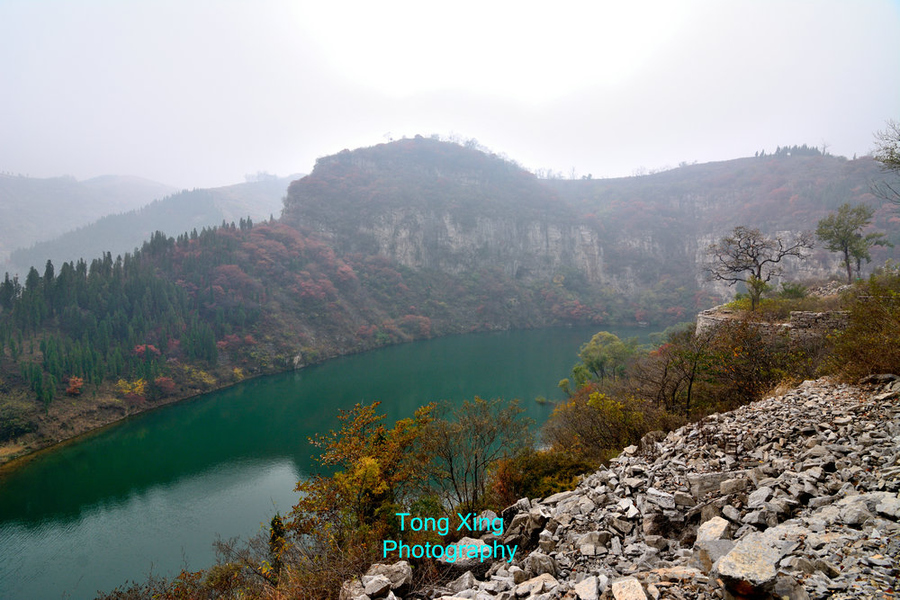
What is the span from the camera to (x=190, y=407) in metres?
32.6

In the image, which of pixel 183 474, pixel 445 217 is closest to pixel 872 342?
pixel 183 474

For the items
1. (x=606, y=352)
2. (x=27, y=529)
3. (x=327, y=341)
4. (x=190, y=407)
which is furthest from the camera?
(x=327, y=341)

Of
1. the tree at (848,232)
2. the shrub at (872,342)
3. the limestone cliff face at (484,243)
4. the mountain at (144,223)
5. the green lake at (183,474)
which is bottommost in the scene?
the green lake at (183,474)

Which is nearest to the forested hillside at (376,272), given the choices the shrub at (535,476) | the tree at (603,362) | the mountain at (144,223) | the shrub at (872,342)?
the mountain at (144,223)

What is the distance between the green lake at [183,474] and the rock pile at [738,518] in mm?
12393

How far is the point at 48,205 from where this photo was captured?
4732 inches

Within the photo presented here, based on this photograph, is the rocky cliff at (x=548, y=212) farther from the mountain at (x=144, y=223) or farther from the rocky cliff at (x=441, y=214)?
the mountain at (x=144, y=223)

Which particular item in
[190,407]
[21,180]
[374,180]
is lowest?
[190,407]

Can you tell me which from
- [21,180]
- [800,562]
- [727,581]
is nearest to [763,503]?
Answer: [800,562]

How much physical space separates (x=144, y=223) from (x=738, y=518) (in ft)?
458

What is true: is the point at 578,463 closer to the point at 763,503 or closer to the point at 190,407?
the point at 763,503

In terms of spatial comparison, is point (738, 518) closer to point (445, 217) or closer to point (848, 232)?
point (848, 232)

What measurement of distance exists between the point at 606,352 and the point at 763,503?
26.9 metres

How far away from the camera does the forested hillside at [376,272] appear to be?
32.5 metres
